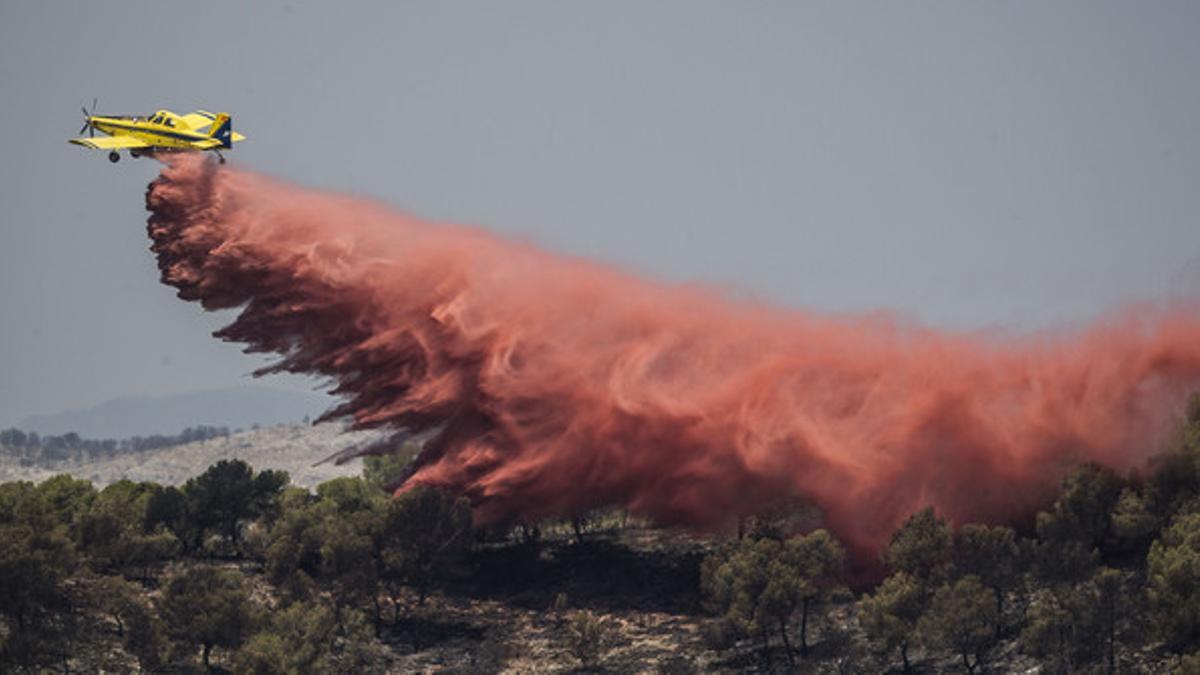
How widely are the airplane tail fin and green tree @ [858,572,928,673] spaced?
40.6 m

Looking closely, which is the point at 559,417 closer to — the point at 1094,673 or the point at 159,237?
the point at 159,237

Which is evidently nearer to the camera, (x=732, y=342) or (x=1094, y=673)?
(x=1094, y=673)

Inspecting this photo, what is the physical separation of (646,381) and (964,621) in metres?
20.5

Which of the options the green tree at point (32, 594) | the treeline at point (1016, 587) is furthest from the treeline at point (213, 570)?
the treeline at point (1016, 587)

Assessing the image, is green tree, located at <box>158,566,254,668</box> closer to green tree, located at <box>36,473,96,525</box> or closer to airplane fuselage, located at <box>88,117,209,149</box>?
green tree, located at <box>36,473,96,525</box>

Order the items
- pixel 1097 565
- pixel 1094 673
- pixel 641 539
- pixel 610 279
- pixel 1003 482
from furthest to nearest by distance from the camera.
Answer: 1. pixel 641 539
2. pixel 610 279
3. pixel 1003 482
4. pixel 1097 565
5. pixel 1094 673

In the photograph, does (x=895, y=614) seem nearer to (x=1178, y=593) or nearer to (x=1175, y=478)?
(x=1178, y=593)

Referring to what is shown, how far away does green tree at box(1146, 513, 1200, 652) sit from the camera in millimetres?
62406

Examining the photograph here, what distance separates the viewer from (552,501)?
79.8 m

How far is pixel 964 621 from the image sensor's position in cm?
6562

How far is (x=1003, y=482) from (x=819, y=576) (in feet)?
35.8

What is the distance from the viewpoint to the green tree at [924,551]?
2766 inches

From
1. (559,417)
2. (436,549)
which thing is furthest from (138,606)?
(559,417)

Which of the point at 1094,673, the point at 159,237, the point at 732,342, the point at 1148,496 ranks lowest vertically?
the point at 1094,673
